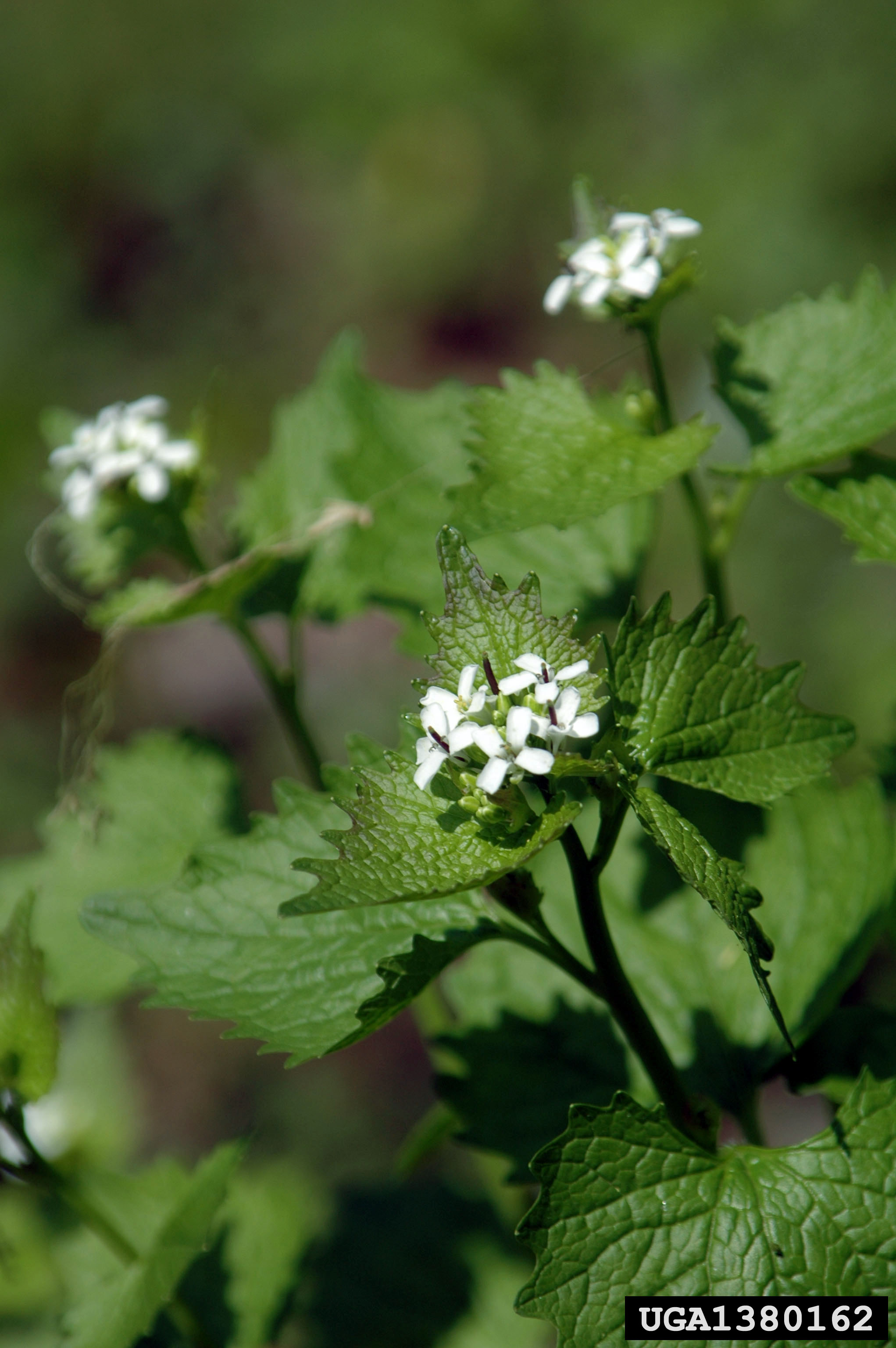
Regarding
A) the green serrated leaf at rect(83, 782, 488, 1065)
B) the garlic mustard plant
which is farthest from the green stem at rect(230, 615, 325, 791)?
the green serrated leaf at rect(83, 782, 488, 1065)

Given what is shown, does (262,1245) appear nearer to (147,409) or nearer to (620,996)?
(620,996)

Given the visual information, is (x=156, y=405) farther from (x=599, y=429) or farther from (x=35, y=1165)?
(x=35, y=1165)

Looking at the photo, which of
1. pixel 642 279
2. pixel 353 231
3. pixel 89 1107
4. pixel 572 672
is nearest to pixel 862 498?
pixel 642 279

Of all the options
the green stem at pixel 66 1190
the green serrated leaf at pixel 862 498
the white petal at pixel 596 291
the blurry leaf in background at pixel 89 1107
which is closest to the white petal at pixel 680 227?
the white petal at pixel 596 291

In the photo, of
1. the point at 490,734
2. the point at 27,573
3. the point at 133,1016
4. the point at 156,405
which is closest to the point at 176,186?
the point at 27,573

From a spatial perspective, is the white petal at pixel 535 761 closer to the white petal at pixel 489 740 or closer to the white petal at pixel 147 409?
Answer: the white petal at pixel 489 740

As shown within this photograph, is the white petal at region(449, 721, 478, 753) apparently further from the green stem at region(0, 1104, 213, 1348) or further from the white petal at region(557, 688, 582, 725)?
the green stem at region(0, 1104, 213, 1348)
